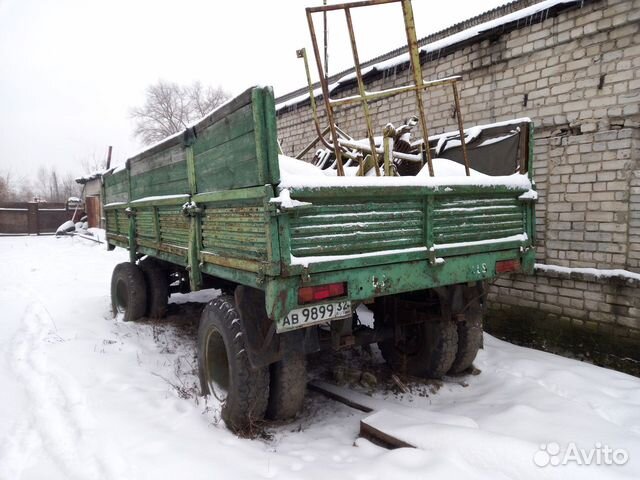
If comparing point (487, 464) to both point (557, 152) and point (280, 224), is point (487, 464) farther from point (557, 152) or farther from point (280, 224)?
point (557, 152)

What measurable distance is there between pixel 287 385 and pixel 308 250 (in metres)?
0.95

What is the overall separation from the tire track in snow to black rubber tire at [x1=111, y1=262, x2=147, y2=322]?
1.20m

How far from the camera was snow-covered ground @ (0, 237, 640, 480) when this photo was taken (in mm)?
2129

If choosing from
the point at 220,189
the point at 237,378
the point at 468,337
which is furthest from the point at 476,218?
the point at 237,378

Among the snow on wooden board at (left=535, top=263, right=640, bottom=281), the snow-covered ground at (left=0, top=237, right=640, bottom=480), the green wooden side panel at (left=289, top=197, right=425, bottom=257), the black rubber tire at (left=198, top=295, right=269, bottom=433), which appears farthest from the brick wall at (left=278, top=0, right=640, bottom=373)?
the black rubber tire at (left=198, top=295, right=269, bottom=433)

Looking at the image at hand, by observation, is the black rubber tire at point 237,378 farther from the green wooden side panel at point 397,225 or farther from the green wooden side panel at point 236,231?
the green wooden side panel at point 397,225

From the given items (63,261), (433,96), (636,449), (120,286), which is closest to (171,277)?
(120,286)

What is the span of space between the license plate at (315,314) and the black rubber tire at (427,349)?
0.99m

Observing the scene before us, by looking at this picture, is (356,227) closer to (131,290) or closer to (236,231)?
(236,231)

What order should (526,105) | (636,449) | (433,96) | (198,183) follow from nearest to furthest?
(636,449)
(198,183)
(526,105)
(433,96)

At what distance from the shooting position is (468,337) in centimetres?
349

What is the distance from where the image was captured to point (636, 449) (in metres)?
2.32

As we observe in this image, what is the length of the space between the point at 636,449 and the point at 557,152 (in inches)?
119

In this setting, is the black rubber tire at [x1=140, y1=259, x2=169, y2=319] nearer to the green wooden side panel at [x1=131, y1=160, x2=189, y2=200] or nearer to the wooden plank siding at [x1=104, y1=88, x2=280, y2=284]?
the wooden plank siding at [x1=104, y1=88, x2=280, y2=284]
